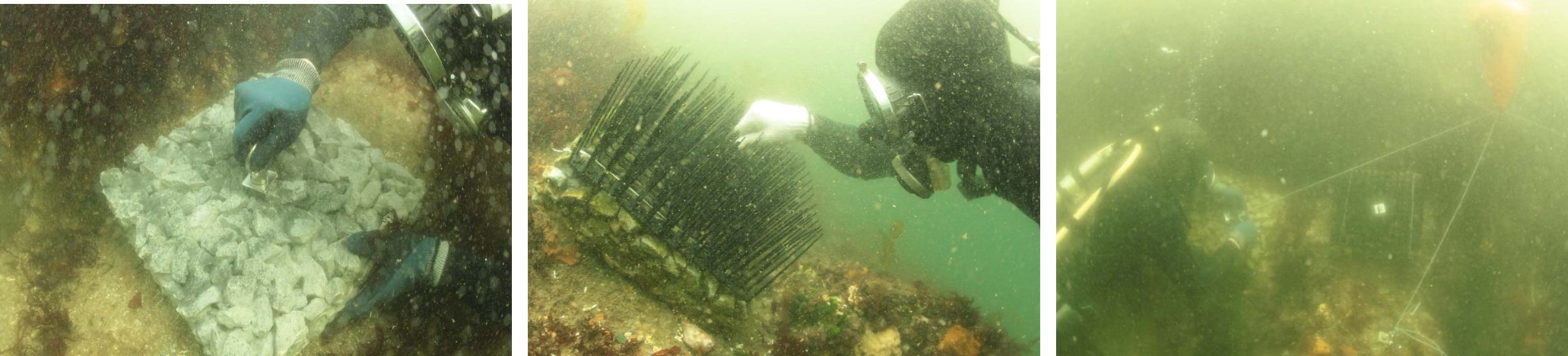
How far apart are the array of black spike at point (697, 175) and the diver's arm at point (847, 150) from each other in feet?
0.20

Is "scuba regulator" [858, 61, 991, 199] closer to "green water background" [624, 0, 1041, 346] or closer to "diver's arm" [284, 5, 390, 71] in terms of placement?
"green water background" [624, 0, 1041, 346]

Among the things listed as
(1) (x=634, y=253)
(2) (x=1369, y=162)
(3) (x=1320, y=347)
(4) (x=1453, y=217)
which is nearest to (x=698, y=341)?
(1) (x=634, y=253)

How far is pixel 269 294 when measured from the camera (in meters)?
1.38

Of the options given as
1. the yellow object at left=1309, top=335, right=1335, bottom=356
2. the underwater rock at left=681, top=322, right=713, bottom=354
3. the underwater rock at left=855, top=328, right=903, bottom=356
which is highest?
the yellow object at left=1309, top=335, right=1335, bottom=356

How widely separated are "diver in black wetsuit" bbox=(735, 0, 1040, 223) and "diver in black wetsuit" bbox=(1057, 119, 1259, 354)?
0.11m

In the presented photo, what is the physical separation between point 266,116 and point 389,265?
37 centimetres

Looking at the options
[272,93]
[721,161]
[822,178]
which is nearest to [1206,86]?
[822,178]

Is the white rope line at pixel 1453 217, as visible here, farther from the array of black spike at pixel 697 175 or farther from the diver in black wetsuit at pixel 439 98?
the diver in black wetsuit at pixel 439 98

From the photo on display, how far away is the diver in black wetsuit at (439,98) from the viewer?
4.46 ft

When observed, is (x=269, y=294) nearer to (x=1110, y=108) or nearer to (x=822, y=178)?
(x=822, y=178)

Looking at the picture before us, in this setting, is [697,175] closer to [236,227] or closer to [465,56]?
[465,56]

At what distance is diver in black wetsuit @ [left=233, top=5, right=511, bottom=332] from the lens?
53.5 inches

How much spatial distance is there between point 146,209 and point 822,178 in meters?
1.32

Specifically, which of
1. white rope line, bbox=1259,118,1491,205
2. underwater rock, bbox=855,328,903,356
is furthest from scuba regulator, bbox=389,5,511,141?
white rope line, bbox=1259,118,1491,205
